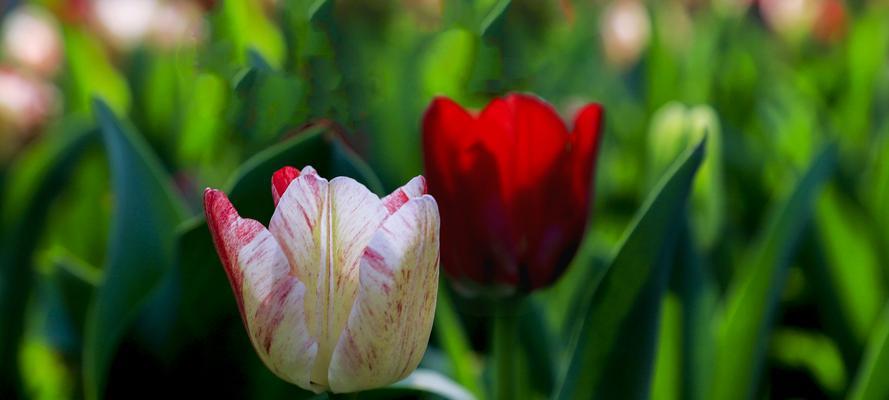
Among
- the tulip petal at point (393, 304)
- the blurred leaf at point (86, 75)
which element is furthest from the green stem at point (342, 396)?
the blurred leaf at point (86, 75)

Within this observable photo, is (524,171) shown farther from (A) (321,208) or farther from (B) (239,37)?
(B) (239,37)

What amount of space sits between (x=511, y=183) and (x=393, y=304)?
150 mm

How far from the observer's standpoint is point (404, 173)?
0.94 meters

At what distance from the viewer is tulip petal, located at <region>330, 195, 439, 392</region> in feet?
1.04

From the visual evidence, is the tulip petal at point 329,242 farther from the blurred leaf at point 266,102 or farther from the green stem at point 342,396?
the blurred leaf at point 266,102

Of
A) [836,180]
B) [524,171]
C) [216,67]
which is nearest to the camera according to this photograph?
[524,171]

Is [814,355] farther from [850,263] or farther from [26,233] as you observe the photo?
[26,233]

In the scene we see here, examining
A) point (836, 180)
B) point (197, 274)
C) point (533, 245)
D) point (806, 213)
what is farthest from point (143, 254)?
point (836, 180)

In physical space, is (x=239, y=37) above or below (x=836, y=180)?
above

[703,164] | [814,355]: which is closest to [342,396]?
[703,164]

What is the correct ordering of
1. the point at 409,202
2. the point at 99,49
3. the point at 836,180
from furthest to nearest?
the point at 99,49, the point at 836,180, the point at 409,202

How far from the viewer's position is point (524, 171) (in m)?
0.47

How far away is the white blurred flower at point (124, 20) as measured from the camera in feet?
4.62

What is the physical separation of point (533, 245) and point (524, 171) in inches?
1.3
